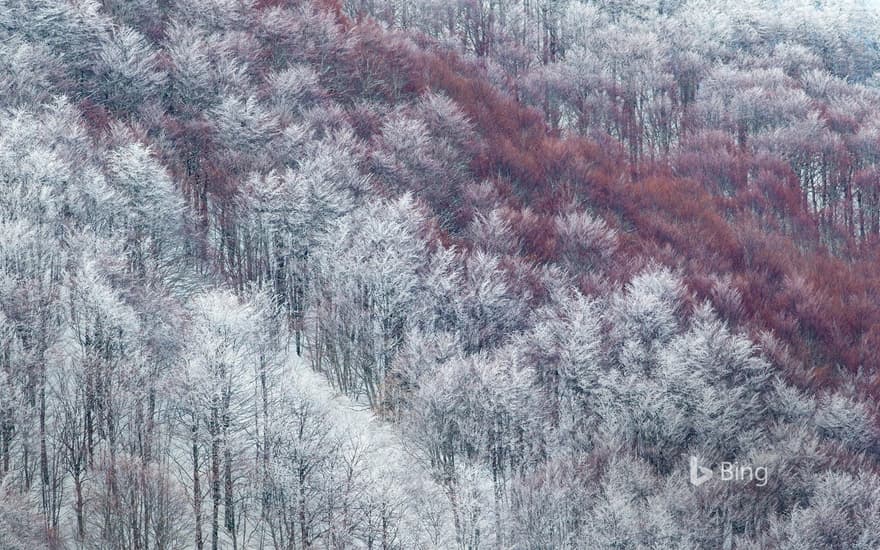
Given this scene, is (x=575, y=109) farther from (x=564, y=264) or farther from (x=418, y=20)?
(x=564, y=264)

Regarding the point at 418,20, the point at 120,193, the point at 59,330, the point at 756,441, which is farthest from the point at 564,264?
the point at 418,20

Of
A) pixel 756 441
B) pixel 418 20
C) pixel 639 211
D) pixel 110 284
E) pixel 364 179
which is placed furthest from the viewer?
pixel 418 20

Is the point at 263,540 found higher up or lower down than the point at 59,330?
lower down

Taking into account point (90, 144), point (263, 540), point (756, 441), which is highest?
point (90, 144)

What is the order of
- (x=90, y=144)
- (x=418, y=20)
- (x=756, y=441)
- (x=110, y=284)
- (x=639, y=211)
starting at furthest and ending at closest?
(x=418, y=20) < (x=639, y=211) < (x=90, y=144) < (x=756, y=441) < (x=110, y=284)

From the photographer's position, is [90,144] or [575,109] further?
[575,109]

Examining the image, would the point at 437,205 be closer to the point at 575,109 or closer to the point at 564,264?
the point at 564,264
